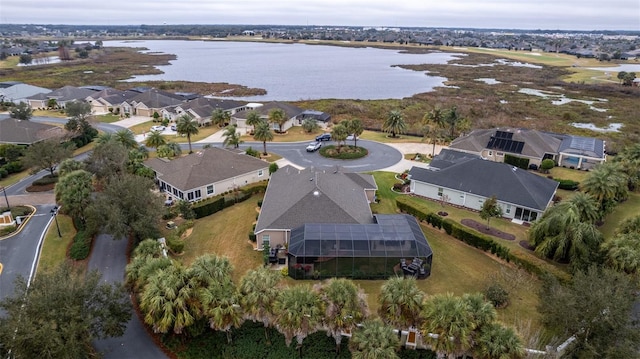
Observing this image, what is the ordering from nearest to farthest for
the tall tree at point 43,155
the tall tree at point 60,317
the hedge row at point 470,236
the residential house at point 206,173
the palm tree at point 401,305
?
1. the tall tree at point 60,317
2. the palm tree at point 401,305
3. the hedge row at point 470,236
4. the residential house at point 206,173
5. the tall tree at point 43,155

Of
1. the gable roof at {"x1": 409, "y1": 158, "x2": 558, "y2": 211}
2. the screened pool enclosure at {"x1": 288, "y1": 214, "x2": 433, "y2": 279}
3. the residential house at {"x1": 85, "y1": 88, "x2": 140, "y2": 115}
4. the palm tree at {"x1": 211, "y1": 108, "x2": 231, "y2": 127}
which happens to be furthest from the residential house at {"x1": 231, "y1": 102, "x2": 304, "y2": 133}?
the screened pool enclosure at {"x1": 288, "y1": 214, "x2": 433, "y2": 279}

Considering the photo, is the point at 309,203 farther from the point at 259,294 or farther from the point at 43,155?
the point at 43,155

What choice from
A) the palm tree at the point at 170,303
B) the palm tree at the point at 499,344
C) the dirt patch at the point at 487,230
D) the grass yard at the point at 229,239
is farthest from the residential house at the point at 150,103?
the palm tree at the point at 499,344

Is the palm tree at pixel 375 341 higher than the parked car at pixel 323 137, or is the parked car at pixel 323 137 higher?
the parked car at pixel 323 137

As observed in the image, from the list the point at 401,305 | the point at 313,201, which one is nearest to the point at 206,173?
the point at 313,201

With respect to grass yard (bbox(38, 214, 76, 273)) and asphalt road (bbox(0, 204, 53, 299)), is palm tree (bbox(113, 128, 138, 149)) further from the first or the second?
grass yard (bbox(38, 214, 76, 273))

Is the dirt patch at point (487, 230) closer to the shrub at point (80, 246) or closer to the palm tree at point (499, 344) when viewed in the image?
the palm tree at point (499, 344)

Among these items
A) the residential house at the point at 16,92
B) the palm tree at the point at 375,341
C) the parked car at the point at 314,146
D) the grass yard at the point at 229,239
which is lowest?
the grass yard at the point at 229,239
